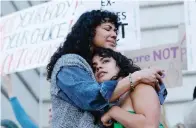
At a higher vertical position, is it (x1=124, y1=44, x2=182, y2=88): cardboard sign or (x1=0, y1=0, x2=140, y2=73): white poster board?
(x1=0, y1=0, x2=140, y2=73): white poster board

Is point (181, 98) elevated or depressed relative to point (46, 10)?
depressed

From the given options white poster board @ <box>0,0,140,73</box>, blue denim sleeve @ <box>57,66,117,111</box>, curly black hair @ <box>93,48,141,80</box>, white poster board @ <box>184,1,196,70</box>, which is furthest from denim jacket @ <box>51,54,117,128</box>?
white poster board @ <box>184,1,196,70</box>

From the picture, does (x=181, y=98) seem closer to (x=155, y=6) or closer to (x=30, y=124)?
(x=155, y=6)

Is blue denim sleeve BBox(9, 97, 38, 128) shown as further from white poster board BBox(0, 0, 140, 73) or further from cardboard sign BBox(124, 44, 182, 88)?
cardboard sign BBox(124, 44, 182, 88)

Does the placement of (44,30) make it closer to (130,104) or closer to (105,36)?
(105,36)

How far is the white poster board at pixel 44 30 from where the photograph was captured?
182 inches

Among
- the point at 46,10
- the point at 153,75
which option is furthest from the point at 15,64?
the point at 153,75

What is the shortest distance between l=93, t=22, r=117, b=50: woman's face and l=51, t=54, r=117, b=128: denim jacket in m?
0.18

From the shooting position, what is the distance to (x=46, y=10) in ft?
15.9

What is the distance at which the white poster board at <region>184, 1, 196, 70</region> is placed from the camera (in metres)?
4.47

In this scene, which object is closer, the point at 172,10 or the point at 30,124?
the point at 30,124

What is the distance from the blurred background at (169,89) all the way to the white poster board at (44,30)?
1.29m

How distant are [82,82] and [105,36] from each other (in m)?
0.34

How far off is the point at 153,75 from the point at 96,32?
1.35 ft
